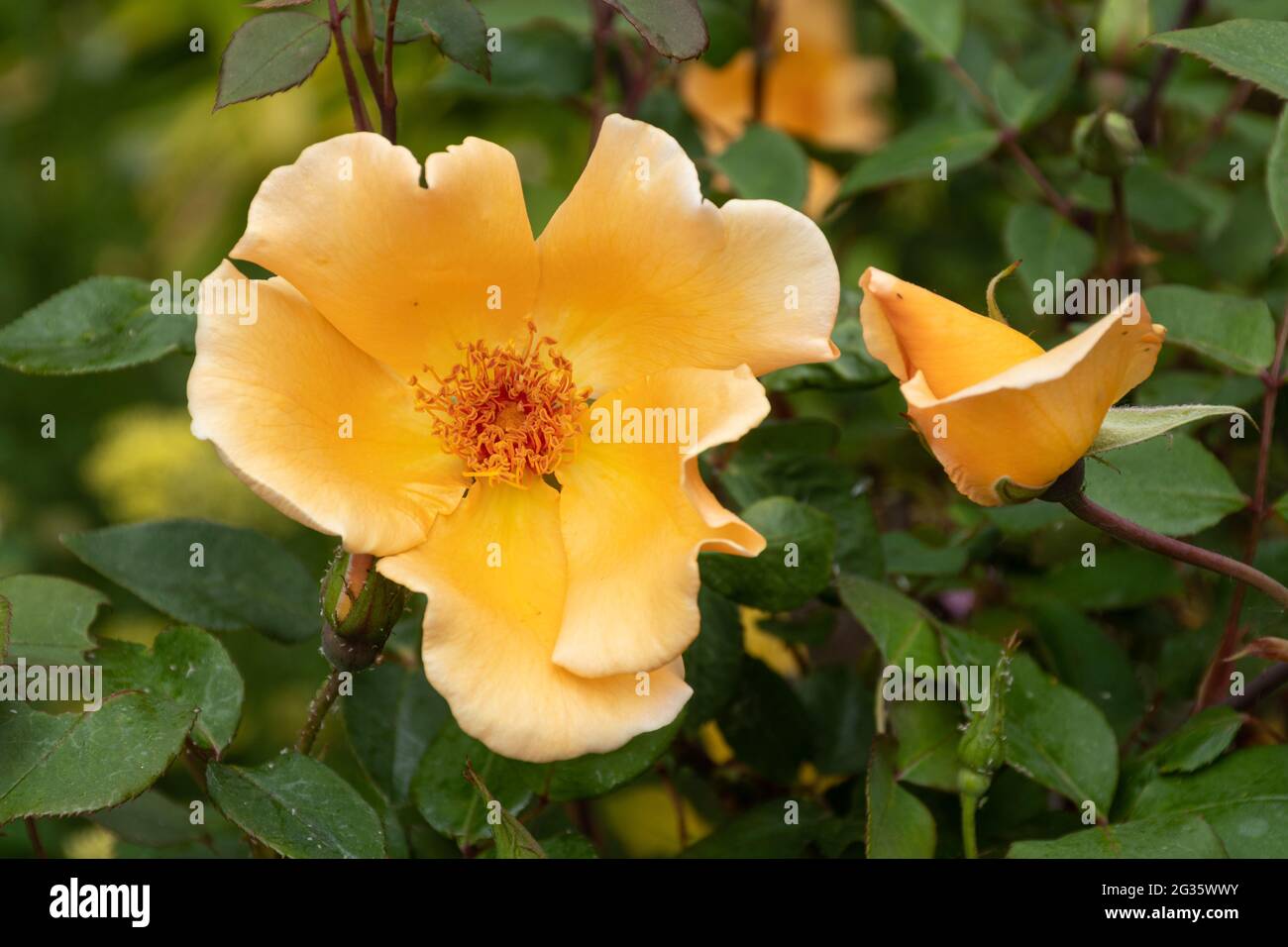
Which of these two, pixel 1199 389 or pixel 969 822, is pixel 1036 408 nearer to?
pixel 969 822

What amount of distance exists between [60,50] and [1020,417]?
8.66 feet

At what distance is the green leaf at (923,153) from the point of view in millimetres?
1291

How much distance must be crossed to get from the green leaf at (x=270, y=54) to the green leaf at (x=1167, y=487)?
26.2 inches

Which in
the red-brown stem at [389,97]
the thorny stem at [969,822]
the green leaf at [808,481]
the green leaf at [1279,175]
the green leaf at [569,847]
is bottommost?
the green leaf at [569,847]

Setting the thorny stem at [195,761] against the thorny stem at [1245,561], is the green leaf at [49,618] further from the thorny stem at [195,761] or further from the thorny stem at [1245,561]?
the thorny stem at [1245,561]

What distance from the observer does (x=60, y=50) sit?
2.84m

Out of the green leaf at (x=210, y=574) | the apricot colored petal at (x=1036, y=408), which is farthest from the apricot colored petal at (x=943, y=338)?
the green leaf at (x=210, y=574)

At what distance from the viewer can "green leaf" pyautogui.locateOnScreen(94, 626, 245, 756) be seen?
3.19ft

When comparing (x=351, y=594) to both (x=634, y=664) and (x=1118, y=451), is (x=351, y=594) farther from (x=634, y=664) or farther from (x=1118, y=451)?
(x=1118, y=451)

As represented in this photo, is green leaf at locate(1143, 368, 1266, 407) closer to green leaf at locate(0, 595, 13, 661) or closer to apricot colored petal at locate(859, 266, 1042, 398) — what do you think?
apricot colored petal at locate(859, 266, 1042, 398)

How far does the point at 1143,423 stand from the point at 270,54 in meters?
0.67

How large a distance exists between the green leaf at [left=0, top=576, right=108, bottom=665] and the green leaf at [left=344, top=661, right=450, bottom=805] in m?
0.23

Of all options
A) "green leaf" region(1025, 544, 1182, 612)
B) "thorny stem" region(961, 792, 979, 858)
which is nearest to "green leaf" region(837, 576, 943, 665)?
"thorny stem" region(961, 792, 979, 858)

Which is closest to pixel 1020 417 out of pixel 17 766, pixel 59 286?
pixel 17 766
